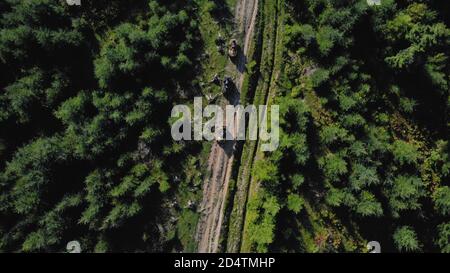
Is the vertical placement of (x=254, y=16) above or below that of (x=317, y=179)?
above

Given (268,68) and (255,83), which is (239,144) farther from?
(268,68)

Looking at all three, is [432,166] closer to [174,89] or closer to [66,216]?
[174,89]

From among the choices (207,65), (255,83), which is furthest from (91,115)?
(255,83)

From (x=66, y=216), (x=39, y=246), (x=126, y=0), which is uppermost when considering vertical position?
(x=126, y=0)

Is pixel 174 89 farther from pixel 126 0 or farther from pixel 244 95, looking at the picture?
pixel 126 0

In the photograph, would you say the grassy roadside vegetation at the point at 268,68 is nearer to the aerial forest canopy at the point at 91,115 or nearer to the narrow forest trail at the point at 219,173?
the narrow forest trail at the point at 219,173

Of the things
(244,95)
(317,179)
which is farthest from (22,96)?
(317,179)

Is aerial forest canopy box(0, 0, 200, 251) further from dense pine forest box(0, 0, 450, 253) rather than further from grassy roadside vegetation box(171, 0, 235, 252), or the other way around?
grassy roadside vegetation box(171, 0, 235, 252)
